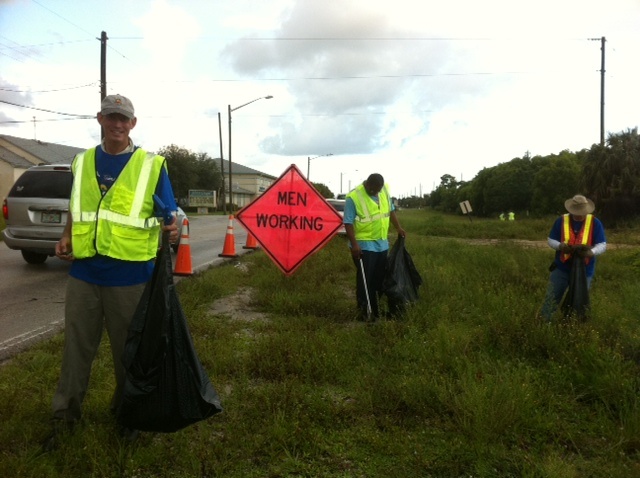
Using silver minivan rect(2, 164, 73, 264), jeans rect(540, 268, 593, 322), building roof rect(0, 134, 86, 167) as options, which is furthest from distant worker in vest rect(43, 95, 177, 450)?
building roof rect(0, 134, 86, 167)

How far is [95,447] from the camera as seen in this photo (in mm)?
3025

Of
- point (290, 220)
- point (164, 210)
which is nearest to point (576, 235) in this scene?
point (290, 220)

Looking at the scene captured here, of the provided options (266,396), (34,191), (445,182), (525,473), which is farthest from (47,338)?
(445,182)

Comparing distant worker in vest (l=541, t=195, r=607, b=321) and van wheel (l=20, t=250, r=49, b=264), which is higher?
distant worker in vest (l=541, t=195, r=607, b=321)

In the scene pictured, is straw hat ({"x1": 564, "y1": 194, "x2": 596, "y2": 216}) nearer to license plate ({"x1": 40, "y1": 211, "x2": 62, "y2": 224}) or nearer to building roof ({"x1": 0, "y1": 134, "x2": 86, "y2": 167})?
license plate ({"x1": 40, "y1": 211, "x2": 62, "y2": 224})

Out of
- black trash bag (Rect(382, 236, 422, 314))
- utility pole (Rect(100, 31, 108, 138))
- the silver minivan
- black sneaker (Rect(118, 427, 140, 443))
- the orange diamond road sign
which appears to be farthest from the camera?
utility pole (Rect(100, 31, 108, 138))

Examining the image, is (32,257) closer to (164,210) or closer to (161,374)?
(164,210)

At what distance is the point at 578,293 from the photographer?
5.54 meters

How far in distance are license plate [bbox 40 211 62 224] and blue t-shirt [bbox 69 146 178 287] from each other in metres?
7.04

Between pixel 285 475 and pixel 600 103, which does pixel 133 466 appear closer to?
pixel 285 475

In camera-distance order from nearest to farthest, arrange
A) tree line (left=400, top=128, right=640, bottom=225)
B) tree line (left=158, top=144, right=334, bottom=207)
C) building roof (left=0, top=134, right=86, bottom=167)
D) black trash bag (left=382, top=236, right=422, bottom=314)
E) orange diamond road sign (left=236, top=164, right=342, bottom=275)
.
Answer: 1. black trash bag (left=382, top=236, right=422, bottom=314)
2. orange diamond road sign (left=236, top=164, right=342, bottom=275)
3. tree line (left=400, top=128, right=640, bottom=225)
4. building roof (left=0, top=134, right=86, bottom=167)
5. tree line (left=158, top=144, right=334, bottom=207)

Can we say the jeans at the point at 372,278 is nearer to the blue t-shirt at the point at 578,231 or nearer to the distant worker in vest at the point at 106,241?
the blue t-shirt at the point at 578,231

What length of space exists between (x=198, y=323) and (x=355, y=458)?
9.79 ft

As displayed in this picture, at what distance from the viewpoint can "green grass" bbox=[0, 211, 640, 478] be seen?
3.01 meters
